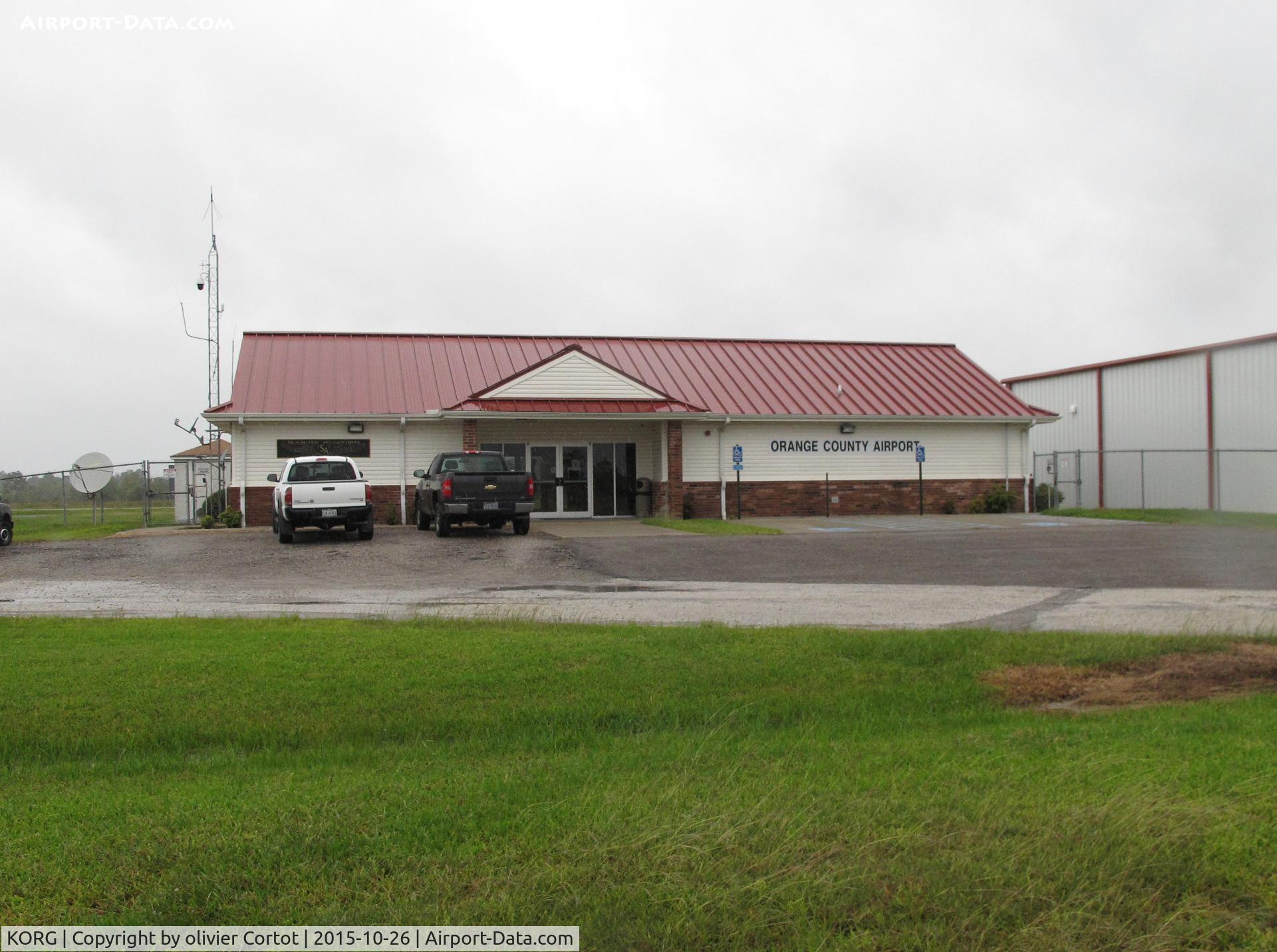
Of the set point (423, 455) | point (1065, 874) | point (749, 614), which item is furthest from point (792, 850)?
point (423, 455)

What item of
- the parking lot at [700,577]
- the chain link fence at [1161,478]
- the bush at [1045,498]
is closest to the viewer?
the parking lot at [700,577]

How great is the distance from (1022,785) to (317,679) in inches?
189

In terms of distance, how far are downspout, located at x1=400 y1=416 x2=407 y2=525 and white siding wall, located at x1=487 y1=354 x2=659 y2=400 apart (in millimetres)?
2384

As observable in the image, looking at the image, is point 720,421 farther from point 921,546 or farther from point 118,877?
point 118,877

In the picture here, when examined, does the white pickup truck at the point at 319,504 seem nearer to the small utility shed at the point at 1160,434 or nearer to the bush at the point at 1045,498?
the small utility shed at the point at 1160,434

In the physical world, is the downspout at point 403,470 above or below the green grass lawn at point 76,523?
above

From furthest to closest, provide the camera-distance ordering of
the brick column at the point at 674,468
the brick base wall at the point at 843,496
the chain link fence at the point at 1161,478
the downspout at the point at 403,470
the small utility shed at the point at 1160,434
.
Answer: the brick base wall at the point at 843,496, the brick column at the point at 674,468, the downspout at the point at 403,470, the chain link fence at the point at 1161,478, the small utility shed at the point at 1160,434

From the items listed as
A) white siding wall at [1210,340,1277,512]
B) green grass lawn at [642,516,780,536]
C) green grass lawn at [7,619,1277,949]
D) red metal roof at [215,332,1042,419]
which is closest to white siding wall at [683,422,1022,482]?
red metal roof at [215,332,1042,419]

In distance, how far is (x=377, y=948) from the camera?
362 cm

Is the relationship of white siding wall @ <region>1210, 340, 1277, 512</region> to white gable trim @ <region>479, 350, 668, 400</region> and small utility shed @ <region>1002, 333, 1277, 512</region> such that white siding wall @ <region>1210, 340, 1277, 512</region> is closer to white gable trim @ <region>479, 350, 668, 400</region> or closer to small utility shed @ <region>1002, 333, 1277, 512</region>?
small utility shed @ <region>1002, 333, 1277, 512</region>

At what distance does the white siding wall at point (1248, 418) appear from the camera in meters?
12.4

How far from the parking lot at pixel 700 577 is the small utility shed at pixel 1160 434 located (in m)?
2.27

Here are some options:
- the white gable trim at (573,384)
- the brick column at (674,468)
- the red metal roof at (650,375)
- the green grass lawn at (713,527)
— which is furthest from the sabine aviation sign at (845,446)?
the white gable trim at (573,384)

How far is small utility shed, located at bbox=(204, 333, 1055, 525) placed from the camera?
2731 cm
